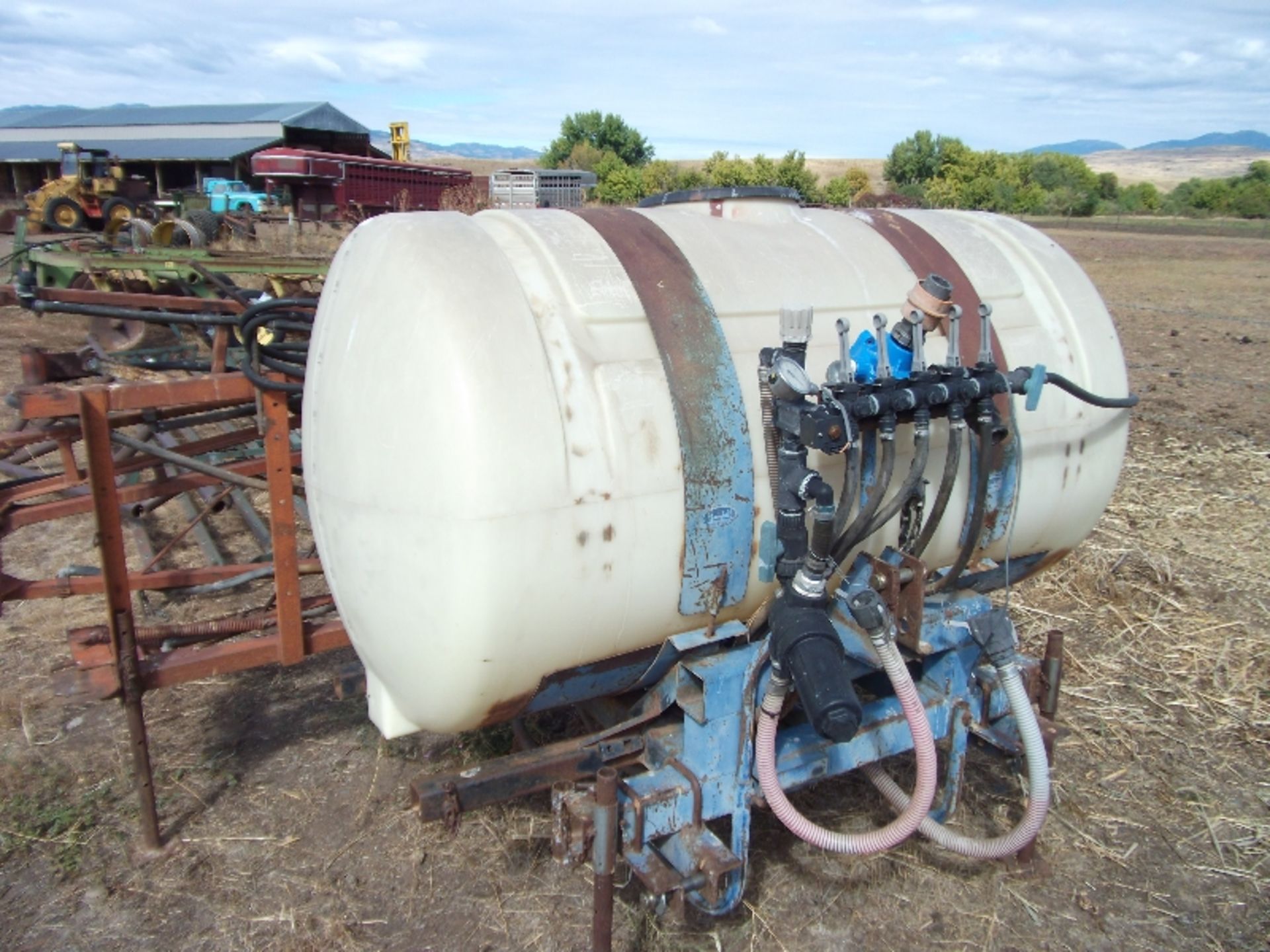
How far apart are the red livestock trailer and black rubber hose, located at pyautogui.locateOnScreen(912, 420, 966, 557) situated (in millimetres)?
19767

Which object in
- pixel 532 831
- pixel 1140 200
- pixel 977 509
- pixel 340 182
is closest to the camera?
pixel 977 509

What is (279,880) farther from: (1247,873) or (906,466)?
(1247,873)

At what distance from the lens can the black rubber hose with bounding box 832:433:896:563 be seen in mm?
2537

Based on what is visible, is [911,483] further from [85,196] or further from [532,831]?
[85,196]

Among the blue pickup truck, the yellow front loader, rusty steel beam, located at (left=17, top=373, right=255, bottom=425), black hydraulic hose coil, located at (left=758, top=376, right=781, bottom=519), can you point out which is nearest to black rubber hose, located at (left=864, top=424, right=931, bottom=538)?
black hydraulic hose coil, located at (left=758, top=376, right=781, bottom=519)

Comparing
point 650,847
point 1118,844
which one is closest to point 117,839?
point 650,847

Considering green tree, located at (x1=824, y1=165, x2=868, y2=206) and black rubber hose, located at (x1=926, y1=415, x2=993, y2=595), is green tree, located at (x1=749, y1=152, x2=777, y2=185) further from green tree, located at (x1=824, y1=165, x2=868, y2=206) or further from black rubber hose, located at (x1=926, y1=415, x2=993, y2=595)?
black rubber hose, located at (x1=926, y1=415, x2=993, y2=595)

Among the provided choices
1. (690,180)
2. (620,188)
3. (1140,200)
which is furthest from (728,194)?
(1140,200)

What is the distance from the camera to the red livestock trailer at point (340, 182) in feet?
73.1

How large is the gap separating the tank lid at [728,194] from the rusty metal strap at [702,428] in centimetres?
62

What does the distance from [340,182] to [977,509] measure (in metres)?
23.0

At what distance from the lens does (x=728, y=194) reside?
3.15 m

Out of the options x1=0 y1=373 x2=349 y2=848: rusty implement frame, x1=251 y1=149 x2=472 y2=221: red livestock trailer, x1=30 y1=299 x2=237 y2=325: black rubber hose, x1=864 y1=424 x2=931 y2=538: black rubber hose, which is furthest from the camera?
x1=251 y1=149 x2=472 y2=221: red livestock trailer

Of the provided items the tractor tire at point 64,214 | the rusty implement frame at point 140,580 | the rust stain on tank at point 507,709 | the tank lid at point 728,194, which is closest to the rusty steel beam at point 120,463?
the rusty implement frame at point 140,580
